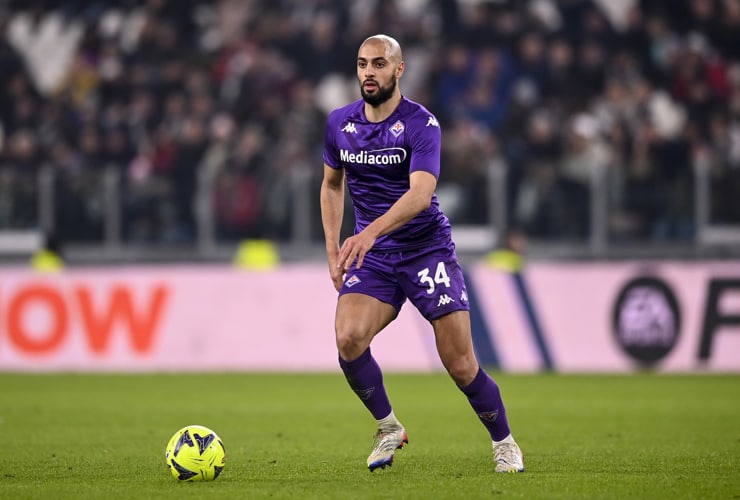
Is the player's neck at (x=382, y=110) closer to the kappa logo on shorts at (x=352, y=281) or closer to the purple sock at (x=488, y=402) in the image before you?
the kappa logo on shorts at (x=352, y=281)

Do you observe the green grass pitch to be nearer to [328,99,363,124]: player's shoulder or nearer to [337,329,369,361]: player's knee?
[337,329,369,361]: player's knee

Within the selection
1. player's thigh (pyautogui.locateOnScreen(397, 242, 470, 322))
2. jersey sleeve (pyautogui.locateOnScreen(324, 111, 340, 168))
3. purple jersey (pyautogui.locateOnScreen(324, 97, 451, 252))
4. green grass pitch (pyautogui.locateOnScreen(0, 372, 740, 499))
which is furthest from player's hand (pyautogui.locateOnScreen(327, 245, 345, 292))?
green grass pitch (pyautogui.locateOnScreen(0, 372, 740, 499))

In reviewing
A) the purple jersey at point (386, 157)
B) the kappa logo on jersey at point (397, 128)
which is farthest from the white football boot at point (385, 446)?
the kappa logo on jersey at point (397, 128)

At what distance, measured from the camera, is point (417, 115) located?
7352 millimetres

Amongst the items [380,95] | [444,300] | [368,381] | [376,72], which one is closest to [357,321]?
[368,381]

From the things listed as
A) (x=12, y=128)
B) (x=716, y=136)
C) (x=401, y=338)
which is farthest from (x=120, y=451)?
(x=12, y=128)

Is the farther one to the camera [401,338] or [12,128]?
[12,128]

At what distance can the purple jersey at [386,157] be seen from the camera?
7.30 m

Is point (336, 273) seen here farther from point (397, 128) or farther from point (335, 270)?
point (397, 128)

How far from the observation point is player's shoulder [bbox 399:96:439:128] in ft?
24.0

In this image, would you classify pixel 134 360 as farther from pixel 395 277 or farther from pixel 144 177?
pixel 395 277

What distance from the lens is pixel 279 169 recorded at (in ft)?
58.2

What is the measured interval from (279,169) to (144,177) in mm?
1868

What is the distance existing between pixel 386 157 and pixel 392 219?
560mm
